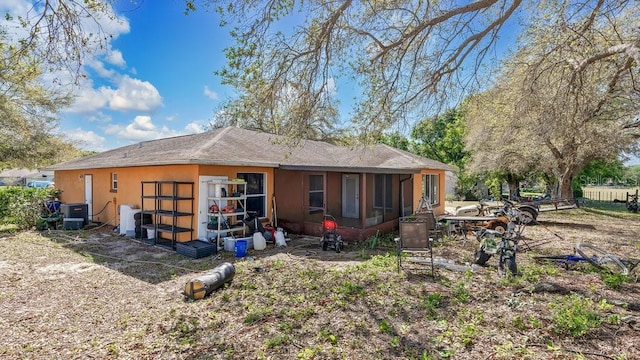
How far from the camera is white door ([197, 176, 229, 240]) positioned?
8.45 m

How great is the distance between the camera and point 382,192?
12.1 meters

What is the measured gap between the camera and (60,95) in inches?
639

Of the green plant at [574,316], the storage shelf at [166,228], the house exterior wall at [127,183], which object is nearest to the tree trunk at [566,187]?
the green plant at [574,316]

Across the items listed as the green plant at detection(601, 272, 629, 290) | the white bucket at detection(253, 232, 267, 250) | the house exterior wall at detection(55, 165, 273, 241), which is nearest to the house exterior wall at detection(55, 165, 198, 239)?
the house exterior wall at detection(55, 165, 273, 241)

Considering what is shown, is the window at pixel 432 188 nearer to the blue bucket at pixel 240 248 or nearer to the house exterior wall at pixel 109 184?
the blue bucket at pixel 240 248

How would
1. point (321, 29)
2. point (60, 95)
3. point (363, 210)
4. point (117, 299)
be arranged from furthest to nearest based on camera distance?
point (60, 95)
point (363, 210)
point (321, 29)
point (117, 299)

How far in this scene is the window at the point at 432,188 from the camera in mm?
13812

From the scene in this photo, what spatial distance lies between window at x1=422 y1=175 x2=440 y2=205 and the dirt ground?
6.50 m

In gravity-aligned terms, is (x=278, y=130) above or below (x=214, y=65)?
below

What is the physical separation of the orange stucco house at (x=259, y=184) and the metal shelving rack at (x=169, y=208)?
0.03 meters

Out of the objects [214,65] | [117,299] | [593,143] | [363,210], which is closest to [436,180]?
[593,143]

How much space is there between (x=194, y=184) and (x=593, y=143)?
44.1ft

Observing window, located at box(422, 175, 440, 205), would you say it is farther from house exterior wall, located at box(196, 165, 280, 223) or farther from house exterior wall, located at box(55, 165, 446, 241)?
house exterior wall, located at box(196, 165, 280, 223)

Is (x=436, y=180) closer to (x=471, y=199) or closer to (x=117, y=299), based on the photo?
(x=117, y=299)
